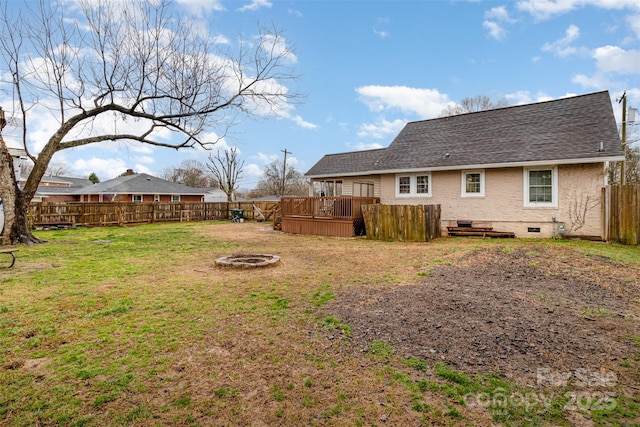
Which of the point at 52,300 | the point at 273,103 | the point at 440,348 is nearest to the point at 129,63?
the point at 273,103

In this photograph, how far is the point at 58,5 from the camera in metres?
10.2

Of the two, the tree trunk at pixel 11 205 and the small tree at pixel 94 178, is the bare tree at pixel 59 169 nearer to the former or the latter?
the small tree at pixel 94 178

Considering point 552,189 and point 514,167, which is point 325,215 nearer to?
point 514,167

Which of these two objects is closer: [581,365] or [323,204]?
[581,365]

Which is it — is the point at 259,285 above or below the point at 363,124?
below

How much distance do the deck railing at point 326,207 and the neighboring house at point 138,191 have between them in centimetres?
2079

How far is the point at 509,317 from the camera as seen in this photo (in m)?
4.07

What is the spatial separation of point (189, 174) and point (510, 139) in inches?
2157

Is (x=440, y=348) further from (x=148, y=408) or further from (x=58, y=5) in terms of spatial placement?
(x=58, y=5)

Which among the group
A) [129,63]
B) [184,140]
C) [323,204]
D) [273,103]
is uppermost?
[129,63]

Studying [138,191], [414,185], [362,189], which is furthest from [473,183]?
[138,191]

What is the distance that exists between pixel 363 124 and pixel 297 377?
22.6 meters

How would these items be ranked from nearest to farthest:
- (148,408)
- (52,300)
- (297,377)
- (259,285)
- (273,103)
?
(148,408)
(297,377)
(52,300)
(259,285)
(273,103)

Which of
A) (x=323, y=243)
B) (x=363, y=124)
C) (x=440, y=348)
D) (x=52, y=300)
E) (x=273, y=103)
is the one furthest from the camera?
(x=363, y=124)
